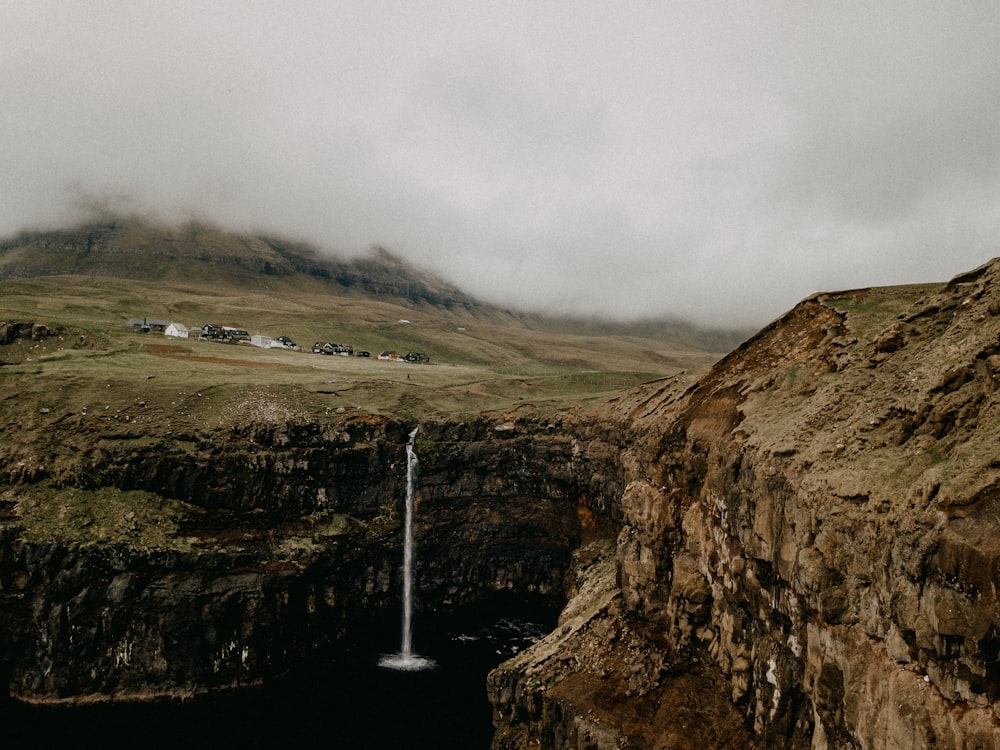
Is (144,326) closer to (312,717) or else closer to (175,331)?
(175,331)

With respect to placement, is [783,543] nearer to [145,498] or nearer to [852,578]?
[852,578]

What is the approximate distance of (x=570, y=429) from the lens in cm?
6481

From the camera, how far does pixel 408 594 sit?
63.1 meters

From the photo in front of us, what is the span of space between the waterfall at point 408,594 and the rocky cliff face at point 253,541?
3.08 feet

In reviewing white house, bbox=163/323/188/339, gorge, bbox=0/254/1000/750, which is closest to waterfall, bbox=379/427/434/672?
gorge, bbox=0/254/1000/750

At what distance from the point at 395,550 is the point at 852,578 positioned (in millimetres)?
54809

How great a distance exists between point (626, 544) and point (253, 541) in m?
39.0

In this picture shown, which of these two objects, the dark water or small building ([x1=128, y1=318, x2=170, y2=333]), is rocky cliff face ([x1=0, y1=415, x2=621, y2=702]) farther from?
small building ([x1=128, y1=318, x2=170, y2=333])

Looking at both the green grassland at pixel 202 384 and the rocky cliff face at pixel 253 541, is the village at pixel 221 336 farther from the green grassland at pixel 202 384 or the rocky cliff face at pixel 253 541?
the rocky cliff face at pixel 253 541

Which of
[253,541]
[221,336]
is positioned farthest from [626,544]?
[221,336]

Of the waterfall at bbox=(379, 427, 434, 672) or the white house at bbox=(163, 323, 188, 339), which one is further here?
the white house at bbox=(163, 323, 188, 339)

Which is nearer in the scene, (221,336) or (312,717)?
(312,717)

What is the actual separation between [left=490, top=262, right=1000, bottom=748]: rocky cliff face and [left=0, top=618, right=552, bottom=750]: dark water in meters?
15.5

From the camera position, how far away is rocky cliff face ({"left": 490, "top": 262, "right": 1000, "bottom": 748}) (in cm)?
1266
